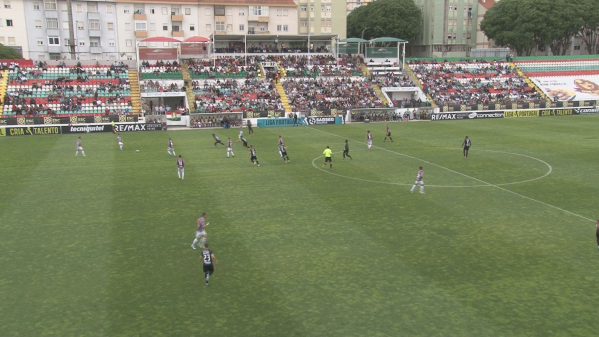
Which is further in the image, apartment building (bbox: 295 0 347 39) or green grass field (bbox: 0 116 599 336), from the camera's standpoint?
apartment building (bbox: 295 0 347 39)

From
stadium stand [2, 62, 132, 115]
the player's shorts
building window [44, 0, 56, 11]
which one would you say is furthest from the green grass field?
building window [44, 0, 56, 11]

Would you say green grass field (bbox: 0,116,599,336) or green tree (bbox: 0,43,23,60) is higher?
green tree (bbox: 0,43,23,60)

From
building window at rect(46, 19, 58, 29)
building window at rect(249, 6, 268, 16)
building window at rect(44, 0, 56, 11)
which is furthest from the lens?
building window at rect(249, 6, 268, 16)

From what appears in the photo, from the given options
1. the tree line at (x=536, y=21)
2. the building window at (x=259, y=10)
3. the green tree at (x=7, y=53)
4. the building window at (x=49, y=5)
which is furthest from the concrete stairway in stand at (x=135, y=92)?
the tree line at (x=536, y=21)

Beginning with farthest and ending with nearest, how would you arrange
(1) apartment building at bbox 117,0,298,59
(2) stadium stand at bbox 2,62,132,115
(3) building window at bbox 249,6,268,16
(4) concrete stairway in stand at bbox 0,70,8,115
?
1. (3) building window at bbox 249,6,268,16
2. (1) apartment building at bbox 117,0,298,59
3. (4) concrete stairway in stand at bbox 0,70,8,115
4. (2) stadium stand at bbox 2,62,132,115

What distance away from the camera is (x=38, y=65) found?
64.2 metres

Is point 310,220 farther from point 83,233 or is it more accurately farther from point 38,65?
point 38,65

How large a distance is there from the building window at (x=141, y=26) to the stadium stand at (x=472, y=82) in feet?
149

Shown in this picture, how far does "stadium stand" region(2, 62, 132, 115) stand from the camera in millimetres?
56594

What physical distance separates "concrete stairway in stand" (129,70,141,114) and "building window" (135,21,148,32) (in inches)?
846

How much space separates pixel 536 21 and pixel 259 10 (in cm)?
4954

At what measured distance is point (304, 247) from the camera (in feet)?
58.1

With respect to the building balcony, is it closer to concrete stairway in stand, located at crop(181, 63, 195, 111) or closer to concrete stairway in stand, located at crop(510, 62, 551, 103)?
concrete stairway in stand, located at crop(181, 63, 195, 111)

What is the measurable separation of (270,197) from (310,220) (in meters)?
4.16
